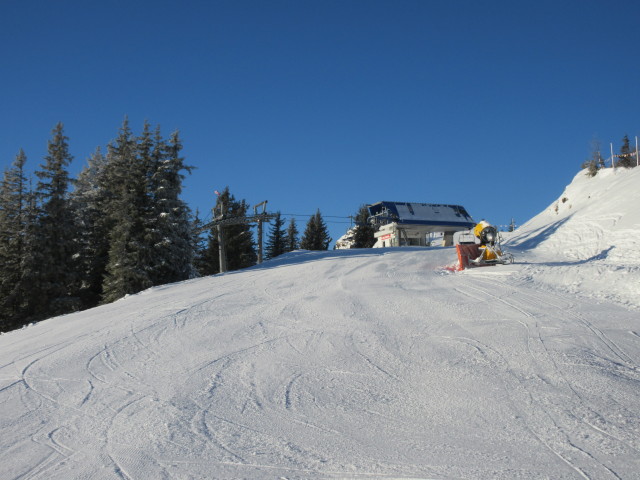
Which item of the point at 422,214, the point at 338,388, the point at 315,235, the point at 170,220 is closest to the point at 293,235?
the point at 315,235

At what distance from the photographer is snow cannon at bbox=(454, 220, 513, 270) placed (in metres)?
19.0

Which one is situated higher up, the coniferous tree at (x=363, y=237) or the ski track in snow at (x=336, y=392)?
the coniferous tree at (x=363, y=237)

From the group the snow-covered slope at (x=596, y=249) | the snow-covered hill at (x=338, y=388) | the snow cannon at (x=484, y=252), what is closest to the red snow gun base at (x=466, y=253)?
the snow cannon at (x=484, y=252)

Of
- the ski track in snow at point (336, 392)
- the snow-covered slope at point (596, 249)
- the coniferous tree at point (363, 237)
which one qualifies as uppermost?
the coniferous tree at point (363, 237)

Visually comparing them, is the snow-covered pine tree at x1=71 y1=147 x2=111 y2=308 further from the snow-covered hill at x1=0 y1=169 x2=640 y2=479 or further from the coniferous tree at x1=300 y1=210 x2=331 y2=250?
the coniferous tree at x1=300 y1=210 x2=331 y2=250

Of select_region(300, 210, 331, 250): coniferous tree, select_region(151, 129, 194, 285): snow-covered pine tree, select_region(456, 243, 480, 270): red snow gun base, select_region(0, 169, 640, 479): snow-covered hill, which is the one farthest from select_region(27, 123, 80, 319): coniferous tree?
select_region(300, 210, 331, 250): coniferous tree

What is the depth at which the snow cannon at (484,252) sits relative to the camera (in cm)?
1898

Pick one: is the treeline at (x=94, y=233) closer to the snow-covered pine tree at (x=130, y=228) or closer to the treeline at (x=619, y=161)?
the snow-covered pine tree at (x=130, y=228)

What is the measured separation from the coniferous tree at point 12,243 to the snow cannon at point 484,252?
23466 millimetres

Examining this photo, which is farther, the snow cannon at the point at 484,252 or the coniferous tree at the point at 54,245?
the coniferous tree at the point at 54,245

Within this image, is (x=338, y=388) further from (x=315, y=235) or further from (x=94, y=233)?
(x=315, y=235)

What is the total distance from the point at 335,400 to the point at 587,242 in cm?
1961

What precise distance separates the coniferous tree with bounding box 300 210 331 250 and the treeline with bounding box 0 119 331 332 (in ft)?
118

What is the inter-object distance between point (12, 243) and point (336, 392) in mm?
27804
